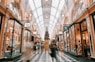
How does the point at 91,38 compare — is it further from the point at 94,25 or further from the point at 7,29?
the point at 7,29

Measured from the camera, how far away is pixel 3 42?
7.34 m

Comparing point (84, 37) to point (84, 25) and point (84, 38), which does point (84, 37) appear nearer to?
point (84, 38)

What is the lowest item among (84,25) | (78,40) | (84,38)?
(78,40)

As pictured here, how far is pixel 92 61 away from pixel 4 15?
580 centimetres

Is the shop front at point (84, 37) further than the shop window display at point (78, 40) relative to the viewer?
No

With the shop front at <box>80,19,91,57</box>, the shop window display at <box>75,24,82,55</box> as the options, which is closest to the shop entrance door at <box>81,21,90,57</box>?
the shop front at <box>80,19,91,57</box>

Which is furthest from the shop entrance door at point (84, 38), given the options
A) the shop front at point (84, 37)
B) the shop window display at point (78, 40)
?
the shop window display at point (78, 40)

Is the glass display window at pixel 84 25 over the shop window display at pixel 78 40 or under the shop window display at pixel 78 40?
over

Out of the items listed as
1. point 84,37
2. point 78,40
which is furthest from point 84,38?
point 78,40

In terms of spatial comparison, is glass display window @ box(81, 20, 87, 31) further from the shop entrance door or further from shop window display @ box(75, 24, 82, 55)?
shop window display @ box(75, 24, 82, 55)

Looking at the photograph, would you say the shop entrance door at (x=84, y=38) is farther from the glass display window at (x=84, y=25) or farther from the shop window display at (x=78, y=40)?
the shop window display at (x=78, y=40)

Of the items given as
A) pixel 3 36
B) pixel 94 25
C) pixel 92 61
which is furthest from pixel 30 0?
pixel 92 61

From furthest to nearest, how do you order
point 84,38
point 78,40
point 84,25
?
point 78,40 < point 84,38 < point 84,25

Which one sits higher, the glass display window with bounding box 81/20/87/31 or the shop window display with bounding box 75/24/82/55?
the glass display window with bounding box 81/20/87/31
